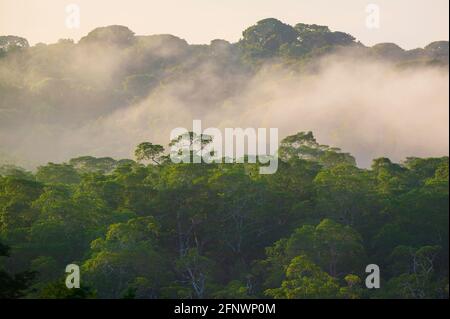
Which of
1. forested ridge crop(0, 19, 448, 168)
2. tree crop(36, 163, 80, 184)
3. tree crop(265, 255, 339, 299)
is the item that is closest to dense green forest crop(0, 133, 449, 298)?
tree crop(265, 255, 339, 299)

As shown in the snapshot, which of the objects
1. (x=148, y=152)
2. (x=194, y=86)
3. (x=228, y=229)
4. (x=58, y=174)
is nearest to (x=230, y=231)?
(x=228, y=229)

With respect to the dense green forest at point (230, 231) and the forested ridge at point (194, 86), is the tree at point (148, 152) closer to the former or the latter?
the dense green forest at point (230, 231)

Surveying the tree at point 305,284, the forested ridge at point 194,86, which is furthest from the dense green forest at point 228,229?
the forested ridge at point 194,86

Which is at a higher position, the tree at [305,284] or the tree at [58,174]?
the tree at [58,174]

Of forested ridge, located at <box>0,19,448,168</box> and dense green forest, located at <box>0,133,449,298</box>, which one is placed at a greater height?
forested ridge, located at <box>0,19,448,168</box>

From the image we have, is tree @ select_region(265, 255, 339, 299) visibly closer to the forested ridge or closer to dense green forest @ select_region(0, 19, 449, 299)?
dense green forest @ select_region(0, 19, 449, 299)

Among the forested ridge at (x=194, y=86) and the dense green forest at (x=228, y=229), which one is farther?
the forested ridge at (x=194, y=86)

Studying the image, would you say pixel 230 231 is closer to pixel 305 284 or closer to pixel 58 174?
pixel 305 284

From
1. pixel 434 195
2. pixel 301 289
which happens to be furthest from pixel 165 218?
pixel 434 195

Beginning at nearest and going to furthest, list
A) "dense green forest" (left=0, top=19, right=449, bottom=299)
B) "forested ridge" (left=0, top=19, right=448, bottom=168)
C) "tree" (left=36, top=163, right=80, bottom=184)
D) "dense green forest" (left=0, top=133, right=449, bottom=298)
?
1. "dense green forest" (left=0, top=19, right=449, bottom=299)
2. "dense green forest" (left=0, top=133, right=449, bottom=298)
3. "tree" (left=36, top=163, right=80, bottom=184)
4. "forested ridge" (left=0, top=19, right=448, bottom=168)
